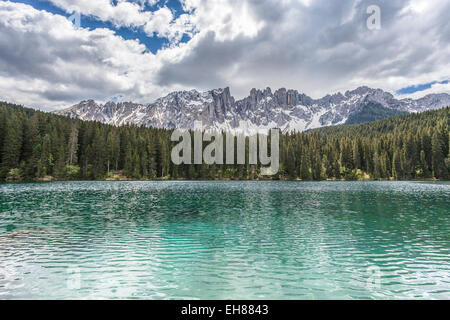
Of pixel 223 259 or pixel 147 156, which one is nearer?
pixel 223 259

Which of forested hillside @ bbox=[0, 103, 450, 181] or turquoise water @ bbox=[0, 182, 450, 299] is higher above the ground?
forested hillside @ bbox=[0, 103, 450, 181]

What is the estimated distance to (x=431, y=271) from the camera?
13.4 meters

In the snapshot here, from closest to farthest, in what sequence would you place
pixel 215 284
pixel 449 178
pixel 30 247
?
pixel 215 284 → pixel 30 247 → pixel 449 178

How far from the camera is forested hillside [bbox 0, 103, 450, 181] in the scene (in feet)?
354

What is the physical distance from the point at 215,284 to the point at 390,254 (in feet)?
37.8

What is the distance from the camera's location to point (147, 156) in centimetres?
14625

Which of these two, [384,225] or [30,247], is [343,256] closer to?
[384,225]

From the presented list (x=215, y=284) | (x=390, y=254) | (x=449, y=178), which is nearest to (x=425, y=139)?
(x=449, y=178)

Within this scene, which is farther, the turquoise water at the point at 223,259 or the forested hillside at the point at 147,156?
the forested hillside at the point at 147,156

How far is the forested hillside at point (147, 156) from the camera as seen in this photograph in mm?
107750

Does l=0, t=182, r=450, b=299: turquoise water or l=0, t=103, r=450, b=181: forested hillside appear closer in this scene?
l=0, t=182, r=450, b=299: turquoise water

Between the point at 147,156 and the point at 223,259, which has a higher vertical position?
the point at 147,156

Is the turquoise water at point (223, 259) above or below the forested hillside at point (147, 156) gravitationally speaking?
below
